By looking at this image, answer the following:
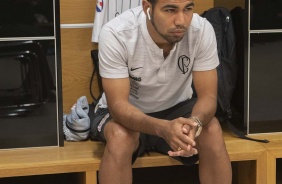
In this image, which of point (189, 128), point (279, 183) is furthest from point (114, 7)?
point (279, 183)

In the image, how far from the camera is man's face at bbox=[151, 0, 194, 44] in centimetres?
209

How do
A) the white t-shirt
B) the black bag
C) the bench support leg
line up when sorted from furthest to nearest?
the black bag → the bench support leg → the white t-shirt

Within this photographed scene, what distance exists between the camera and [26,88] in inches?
94.7

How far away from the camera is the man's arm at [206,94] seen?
2.17m

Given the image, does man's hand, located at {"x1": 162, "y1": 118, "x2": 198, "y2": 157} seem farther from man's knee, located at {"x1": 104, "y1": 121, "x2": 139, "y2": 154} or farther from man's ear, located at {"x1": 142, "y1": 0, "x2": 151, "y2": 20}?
man's ear, located at {"x1": 142, "y1": 0, "x2": 151, "y2": 20}

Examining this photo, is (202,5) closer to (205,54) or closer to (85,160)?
(205,54)

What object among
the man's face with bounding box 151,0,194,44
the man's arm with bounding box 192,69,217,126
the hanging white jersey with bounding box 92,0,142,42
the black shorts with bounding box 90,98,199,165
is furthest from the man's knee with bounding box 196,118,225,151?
the hanging white jersey with bounding box 92,0,142,42

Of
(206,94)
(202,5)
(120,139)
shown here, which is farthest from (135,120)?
(202,5)

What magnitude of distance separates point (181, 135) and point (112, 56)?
43 cm

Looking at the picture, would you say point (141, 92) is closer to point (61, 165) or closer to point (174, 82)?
point (174, 82)

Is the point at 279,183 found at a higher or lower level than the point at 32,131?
lower

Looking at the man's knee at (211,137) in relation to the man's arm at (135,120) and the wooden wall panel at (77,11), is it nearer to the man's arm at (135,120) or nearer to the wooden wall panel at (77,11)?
the man's arm at (135,120)

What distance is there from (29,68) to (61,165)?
40 centimetres

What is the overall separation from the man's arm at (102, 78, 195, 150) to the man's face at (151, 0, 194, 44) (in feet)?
0.74
